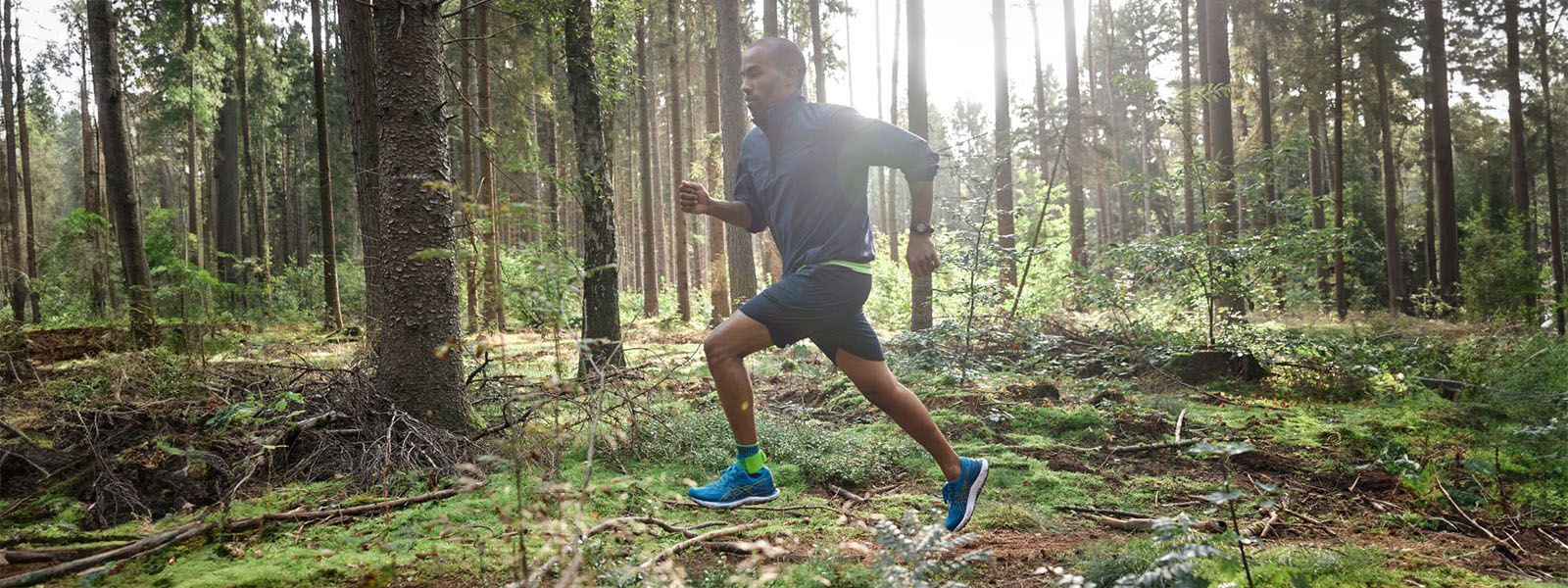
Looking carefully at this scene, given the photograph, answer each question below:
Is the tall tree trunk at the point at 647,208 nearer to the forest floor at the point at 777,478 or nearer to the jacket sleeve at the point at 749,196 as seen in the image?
the forest floor at the point at 777,478

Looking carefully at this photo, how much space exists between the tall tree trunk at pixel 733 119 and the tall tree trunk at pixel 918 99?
276cm

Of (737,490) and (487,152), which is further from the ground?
(487,152)

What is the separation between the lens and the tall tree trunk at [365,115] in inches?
229

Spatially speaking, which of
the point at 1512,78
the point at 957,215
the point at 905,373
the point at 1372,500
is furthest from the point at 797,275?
the point at 1512,78

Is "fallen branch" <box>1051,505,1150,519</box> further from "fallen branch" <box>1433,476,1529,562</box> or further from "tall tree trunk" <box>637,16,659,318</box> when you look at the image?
"tall tree trunk" <box>637,16,659,318</box>

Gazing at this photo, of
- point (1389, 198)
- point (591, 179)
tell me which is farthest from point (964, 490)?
point (1389, 198)

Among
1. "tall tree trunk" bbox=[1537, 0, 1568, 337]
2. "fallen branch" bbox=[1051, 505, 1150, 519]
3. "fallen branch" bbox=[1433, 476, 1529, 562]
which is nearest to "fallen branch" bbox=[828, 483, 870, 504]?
"fallen branch" bbox=[1051, 505, 1150, 519]

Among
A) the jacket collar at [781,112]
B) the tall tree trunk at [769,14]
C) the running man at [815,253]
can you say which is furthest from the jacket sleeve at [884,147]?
the tall tree trunk at [769,14]

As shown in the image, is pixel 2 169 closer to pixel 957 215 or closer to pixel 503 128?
pixel 503 128

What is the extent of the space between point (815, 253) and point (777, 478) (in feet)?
5.36

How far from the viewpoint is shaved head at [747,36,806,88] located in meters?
3.14

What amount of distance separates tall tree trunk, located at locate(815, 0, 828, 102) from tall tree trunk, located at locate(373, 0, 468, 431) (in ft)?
56.5

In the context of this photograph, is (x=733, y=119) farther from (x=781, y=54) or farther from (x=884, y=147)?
(x=884, y=147)

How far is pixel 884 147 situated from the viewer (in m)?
3.10
